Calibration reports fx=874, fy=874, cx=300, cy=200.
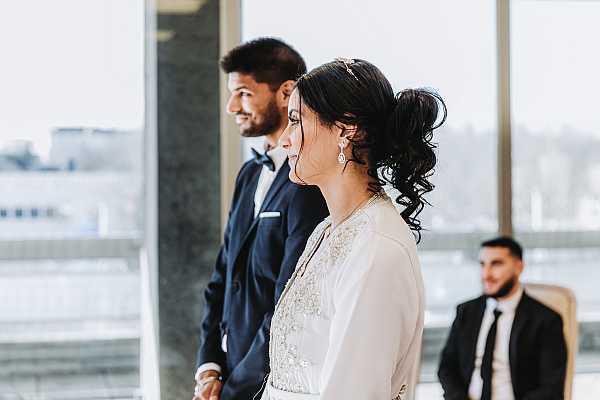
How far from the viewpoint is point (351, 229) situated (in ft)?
5.19

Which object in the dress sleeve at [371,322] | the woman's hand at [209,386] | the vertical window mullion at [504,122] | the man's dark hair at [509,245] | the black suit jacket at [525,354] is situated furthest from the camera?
the vertical window mullion at [504,122]

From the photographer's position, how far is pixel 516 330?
156 inches

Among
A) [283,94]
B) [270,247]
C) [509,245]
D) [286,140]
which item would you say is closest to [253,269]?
[270,247]

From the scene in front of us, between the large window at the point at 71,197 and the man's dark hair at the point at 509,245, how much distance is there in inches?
67.1

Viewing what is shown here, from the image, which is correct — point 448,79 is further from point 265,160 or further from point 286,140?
point 286,140

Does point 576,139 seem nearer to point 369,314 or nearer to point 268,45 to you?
point 268,45

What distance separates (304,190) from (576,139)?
308 cm

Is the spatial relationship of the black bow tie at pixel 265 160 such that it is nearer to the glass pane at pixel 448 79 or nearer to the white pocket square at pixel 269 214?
the white pocket square at pixel 269 214

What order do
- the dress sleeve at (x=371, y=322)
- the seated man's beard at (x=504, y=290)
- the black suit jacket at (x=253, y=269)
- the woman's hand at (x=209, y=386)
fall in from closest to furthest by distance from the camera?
the dress sleeve at (x=371, y=322), the black suit jacket at (x=253, y=269), the woman's hand at (x=209, y=386), the seated man's beard at (x=504, y=290)

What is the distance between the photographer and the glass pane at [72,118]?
13.0ft

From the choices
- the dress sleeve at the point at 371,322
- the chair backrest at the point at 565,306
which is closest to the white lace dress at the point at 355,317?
the dress sleeve at the point at 371,322

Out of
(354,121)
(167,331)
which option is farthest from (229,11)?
(354,121)

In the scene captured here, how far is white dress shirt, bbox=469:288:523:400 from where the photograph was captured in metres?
3.94

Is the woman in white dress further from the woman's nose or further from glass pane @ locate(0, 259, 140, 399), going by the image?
glass pane @ locate(0, 259, 140, 399)
